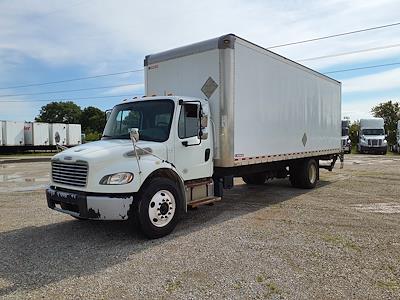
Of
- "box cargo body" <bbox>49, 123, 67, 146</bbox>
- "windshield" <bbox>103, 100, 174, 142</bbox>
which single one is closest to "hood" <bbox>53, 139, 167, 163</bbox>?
"windshield" <bbox>103, 100, 174, 142</bbox>

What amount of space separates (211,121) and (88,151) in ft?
8.62

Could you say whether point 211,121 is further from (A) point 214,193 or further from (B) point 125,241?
(B) point 125,241

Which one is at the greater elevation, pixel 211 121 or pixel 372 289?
pixel 211 121

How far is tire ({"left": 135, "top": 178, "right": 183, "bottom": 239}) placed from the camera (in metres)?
5.76

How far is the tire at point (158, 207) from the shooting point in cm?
576

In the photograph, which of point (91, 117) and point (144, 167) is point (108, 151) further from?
point (91, 117)

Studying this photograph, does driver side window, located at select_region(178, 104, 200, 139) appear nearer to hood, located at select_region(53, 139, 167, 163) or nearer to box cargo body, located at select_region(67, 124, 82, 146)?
hood, located at select_region(53, 139, 167, 163)

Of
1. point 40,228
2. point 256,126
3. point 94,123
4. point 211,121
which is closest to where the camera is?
point 40,228

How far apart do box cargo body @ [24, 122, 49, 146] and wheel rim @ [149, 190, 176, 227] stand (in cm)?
3423

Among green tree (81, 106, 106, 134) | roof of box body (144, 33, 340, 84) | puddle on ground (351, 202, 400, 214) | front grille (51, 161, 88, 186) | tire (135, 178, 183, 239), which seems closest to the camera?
front grille (51, 161, 88, 186)

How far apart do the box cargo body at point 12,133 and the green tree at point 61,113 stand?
69.2 meters

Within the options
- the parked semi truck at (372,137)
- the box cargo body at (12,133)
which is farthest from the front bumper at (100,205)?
the box cargo body at (12,133)

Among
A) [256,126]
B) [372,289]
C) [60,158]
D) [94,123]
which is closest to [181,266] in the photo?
[372,289]

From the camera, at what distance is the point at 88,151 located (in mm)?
5793
